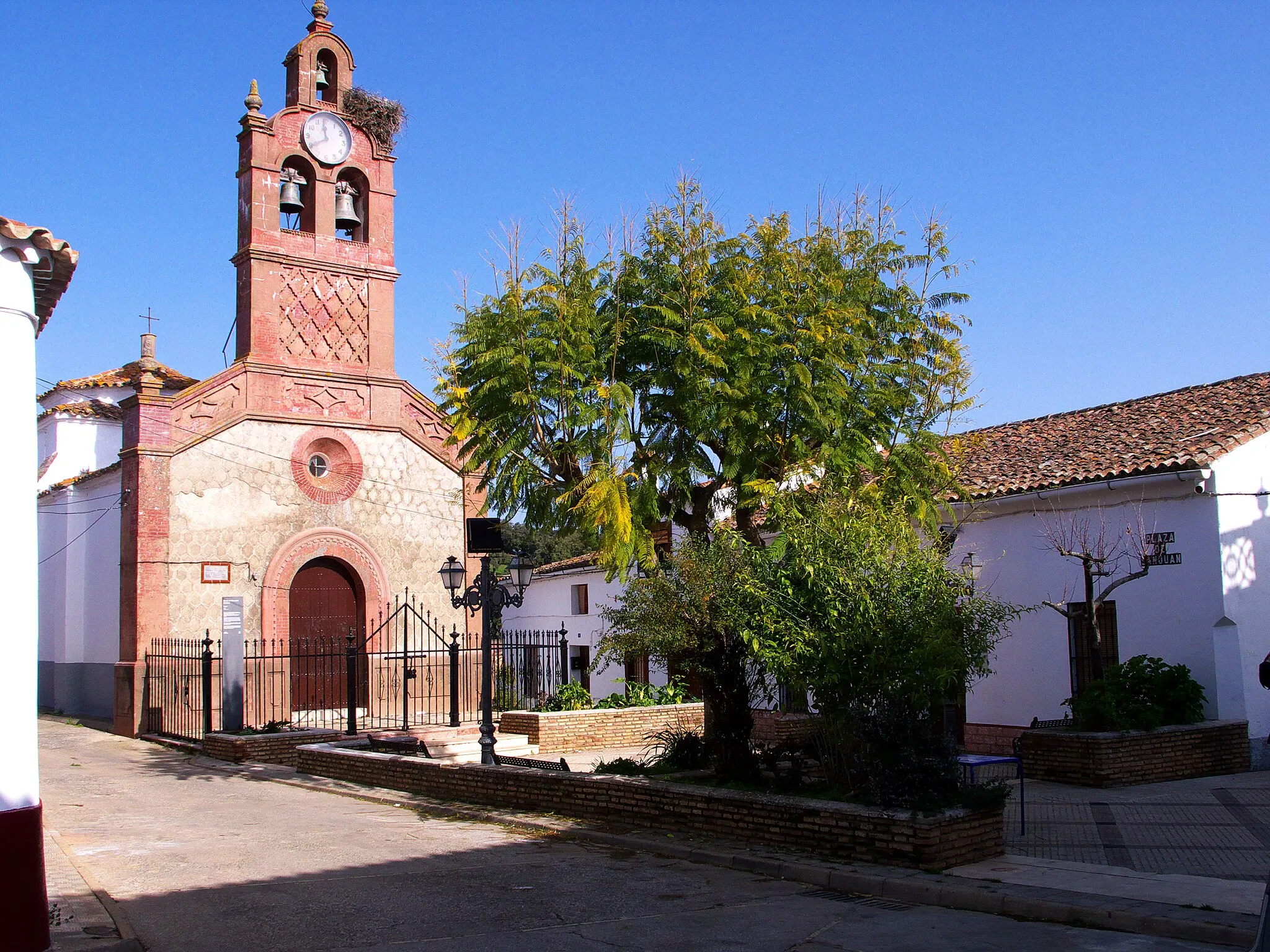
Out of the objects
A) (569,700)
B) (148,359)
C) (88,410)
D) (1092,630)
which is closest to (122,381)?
(88,410)

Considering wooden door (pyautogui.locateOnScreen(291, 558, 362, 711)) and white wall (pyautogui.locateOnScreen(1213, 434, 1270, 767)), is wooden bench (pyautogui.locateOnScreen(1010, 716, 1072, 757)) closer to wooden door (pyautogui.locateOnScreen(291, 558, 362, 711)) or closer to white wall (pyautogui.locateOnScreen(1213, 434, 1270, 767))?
white wall (pyautogui.locateOnScreen(1213, 434, 1270, 767))

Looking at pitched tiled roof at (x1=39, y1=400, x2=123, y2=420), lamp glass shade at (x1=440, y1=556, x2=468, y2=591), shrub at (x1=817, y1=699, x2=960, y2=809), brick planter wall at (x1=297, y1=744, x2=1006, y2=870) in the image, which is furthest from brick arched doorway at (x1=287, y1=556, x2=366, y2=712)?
shrub at (x1=817, y1=699, x2=960, y2=809)

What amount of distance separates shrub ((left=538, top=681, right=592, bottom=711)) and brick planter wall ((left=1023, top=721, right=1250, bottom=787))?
25.2 ft

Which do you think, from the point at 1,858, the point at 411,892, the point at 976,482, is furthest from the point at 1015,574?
the point at 1,858

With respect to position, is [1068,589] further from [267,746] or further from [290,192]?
[290,192]

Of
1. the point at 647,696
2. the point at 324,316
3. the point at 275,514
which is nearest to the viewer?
the point at 647,696

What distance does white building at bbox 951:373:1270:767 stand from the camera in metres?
14.7

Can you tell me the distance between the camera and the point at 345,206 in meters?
23.6

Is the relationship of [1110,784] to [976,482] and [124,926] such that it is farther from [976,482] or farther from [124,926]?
[124,926]

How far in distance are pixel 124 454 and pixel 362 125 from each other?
856cm

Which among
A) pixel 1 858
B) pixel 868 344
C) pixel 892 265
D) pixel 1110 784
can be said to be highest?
pixel 892 265

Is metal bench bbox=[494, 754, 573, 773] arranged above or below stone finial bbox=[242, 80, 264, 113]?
below

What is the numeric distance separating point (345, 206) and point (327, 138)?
4.65 ft

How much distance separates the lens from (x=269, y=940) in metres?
7.27
